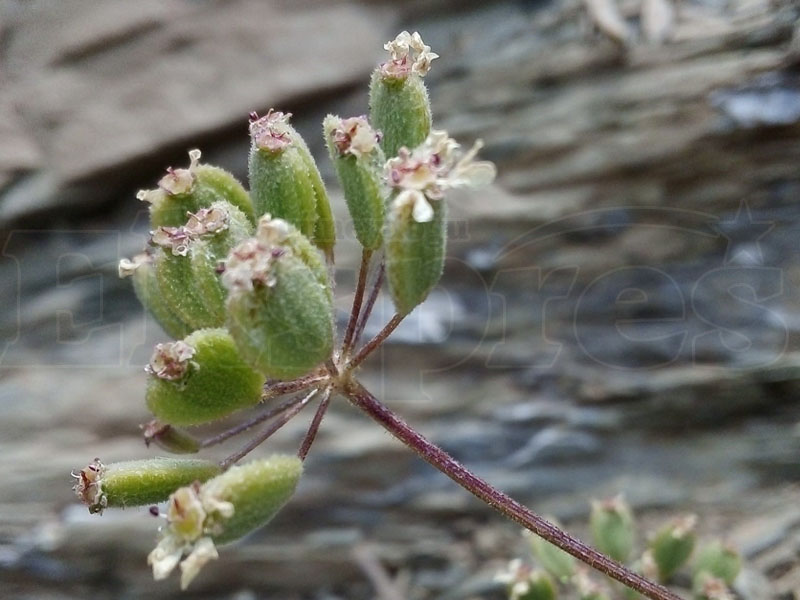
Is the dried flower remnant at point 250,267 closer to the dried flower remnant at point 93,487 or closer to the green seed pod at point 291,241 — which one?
the green seed pod at point 291,241

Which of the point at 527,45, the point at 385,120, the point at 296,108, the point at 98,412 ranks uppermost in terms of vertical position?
the point at 527,45

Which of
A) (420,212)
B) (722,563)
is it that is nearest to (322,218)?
(420,212)

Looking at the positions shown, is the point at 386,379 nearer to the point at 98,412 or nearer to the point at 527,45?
the point at 98,412

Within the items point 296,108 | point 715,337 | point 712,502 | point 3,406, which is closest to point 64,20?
point 296,108

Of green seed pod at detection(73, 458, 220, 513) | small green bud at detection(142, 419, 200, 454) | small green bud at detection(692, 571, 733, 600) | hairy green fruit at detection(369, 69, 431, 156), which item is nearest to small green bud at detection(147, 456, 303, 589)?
green seed pod at detection(73, 458, 220, 513)

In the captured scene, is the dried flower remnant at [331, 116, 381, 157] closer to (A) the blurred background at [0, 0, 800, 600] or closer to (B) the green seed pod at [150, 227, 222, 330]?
(B) the green seed pod at [150, 227, 222, 330]

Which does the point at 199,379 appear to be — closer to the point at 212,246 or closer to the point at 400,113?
the point at 212,246
